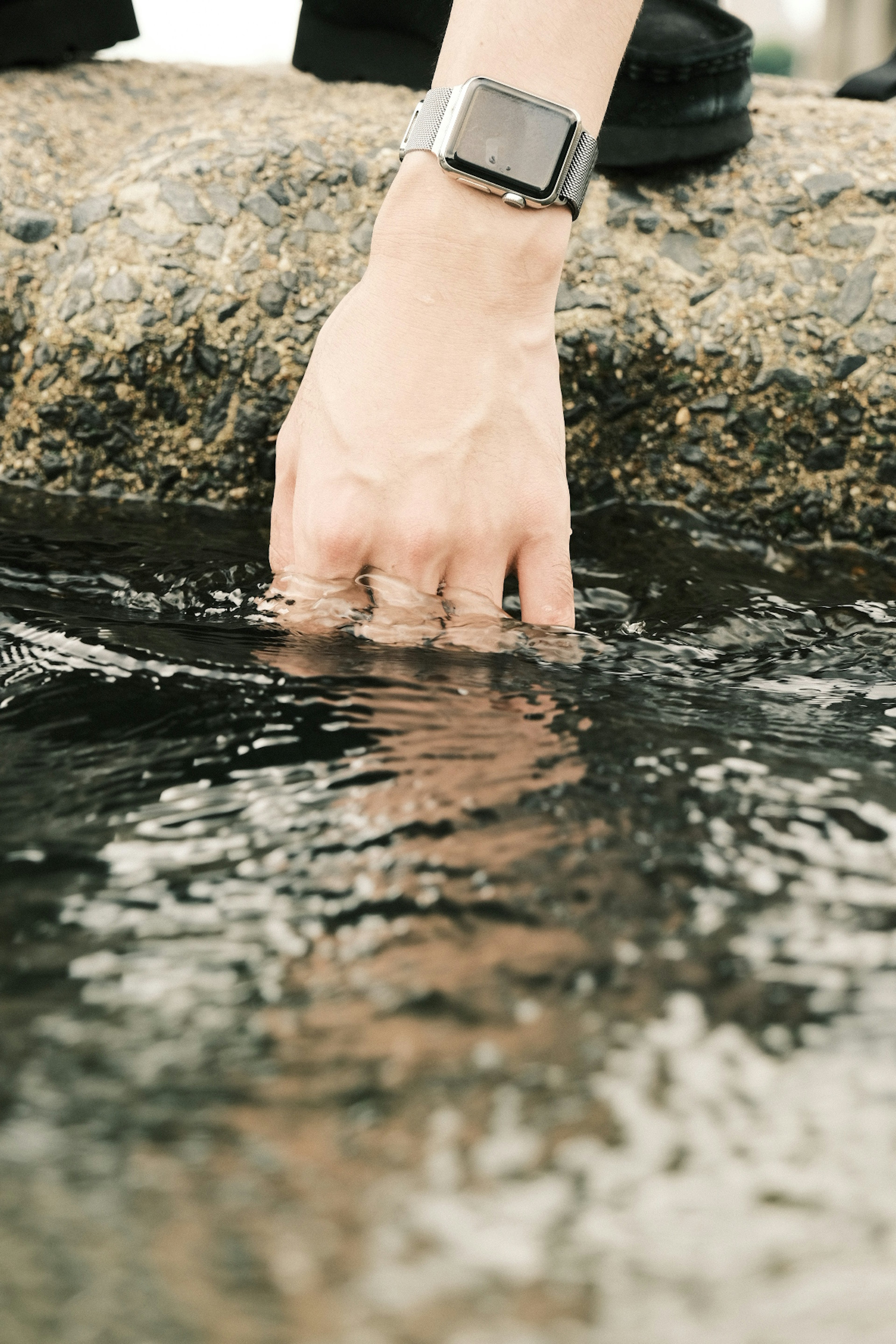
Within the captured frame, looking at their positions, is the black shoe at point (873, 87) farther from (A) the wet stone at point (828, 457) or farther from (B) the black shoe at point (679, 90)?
(A) the wet stone at point (828, 457)

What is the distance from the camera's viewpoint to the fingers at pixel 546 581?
1.32m

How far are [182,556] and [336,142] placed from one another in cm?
84

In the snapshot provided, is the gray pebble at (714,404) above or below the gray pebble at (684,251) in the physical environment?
below

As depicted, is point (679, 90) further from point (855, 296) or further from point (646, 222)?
point (855, 296)

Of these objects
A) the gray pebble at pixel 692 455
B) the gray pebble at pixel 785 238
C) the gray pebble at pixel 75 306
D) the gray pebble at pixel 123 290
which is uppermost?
the gray pebble at pixel 785 238

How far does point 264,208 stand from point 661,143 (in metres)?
0.68

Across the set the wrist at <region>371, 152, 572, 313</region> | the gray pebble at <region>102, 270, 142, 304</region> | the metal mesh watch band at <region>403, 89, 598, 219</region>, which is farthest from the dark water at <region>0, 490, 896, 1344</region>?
the gray pebble at <region>102, 270, 142, 304</region>

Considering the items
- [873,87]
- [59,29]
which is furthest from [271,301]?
[873,87]

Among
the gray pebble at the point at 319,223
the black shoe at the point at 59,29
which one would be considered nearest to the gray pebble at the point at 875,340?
the gray pebble at the point at 319,223

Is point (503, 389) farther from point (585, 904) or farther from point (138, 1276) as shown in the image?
point (138, 1276)

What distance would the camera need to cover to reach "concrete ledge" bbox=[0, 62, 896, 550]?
1732 millimetres

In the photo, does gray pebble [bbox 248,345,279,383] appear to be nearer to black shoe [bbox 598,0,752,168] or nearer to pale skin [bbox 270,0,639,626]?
pale skin [bbox 270,0,639,626]

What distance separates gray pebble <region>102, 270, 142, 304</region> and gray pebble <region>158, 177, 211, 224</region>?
133 millimetres

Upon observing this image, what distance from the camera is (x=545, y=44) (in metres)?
1.27
